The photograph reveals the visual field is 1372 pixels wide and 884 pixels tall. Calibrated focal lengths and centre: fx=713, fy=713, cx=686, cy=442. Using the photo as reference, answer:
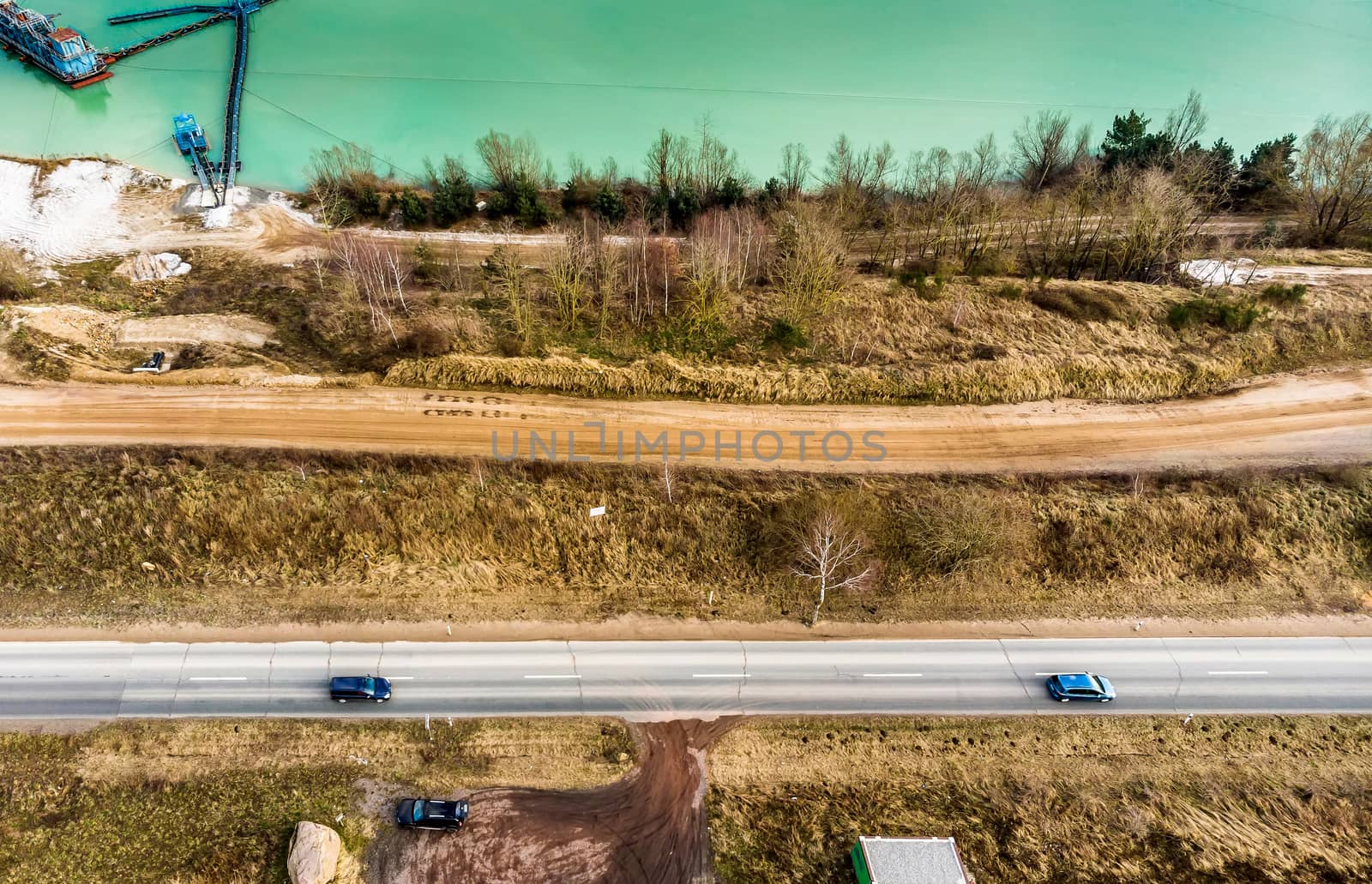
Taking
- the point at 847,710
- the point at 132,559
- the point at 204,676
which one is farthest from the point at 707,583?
the point at 132,559

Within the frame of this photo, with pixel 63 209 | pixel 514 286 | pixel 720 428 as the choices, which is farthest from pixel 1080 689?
pixel 63 209

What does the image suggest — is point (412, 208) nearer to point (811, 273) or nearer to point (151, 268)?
point (151, 268)

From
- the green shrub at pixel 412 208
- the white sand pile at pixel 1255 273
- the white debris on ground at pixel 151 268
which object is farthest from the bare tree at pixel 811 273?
the white debris on ground at pixel 151 268

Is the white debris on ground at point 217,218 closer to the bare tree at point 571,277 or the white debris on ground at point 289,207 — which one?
the white debris on ground at point 289,207

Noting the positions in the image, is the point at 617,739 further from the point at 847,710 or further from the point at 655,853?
the point at 847,710

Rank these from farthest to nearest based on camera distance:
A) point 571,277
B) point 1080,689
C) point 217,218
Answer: point 217,218 < point 571,277 < point 1080,689

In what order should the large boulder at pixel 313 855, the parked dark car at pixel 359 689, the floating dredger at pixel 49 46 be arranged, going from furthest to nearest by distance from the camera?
the floating dredger at pixel 49 46
the parked dark car at pixel 359 689
the large boulder at pixel 313 855

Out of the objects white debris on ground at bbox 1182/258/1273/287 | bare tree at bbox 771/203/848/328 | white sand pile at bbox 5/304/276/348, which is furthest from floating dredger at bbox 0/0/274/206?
white debris on ground at bbox 1182/258/1273/287
